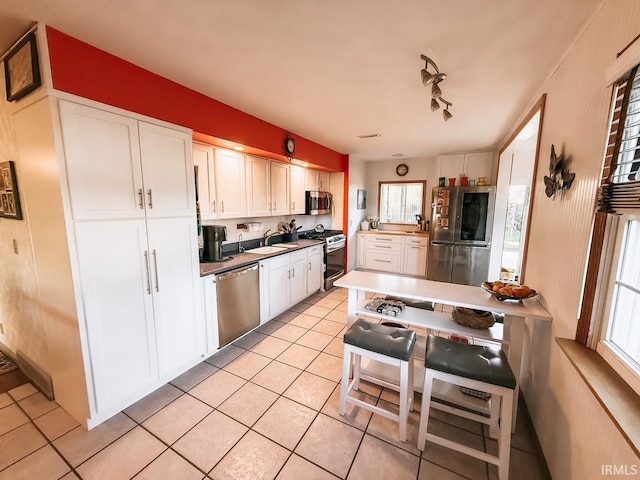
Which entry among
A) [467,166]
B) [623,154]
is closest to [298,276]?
[623,154]

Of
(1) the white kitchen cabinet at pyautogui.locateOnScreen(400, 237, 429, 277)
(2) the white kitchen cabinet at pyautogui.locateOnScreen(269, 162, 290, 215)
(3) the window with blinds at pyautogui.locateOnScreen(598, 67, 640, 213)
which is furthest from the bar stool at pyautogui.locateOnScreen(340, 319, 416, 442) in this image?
(1) the white kitchen cabinet at pyautogui.locateOnScreen(400, 237, 429, 277)

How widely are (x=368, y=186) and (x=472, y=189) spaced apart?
225cm

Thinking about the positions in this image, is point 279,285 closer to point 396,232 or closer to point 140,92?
point 140,92

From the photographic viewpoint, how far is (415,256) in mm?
5098

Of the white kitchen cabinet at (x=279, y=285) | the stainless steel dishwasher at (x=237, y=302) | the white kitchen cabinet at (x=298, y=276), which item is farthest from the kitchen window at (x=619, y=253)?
the white kitchen cabinet at (x=298, y=276)

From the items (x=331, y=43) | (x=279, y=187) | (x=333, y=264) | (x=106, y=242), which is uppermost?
(x=331, y=43)

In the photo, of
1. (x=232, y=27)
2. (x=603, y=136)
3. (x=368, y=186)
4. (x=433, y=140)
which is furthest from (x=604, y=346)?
(x=368, y=186)

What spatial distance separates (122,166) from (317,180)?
10.5 feet

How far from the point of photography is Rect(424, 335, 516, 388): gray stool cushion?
133 cm

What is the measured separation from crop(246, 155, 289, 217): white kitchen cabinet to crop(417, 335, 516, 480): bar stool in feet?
8.36

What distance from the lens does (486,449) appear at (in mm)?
1577

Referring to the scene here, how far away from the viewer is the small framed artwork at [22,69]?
1397mm

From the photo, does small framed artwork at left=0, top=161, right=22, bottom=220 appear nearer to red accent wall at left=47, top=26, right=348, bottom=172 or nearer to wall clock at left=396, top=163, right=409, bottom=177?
red accent wall at left=47, top=26, right=348, bottom=172

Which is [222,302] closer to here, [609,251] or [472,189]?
[609,251]
